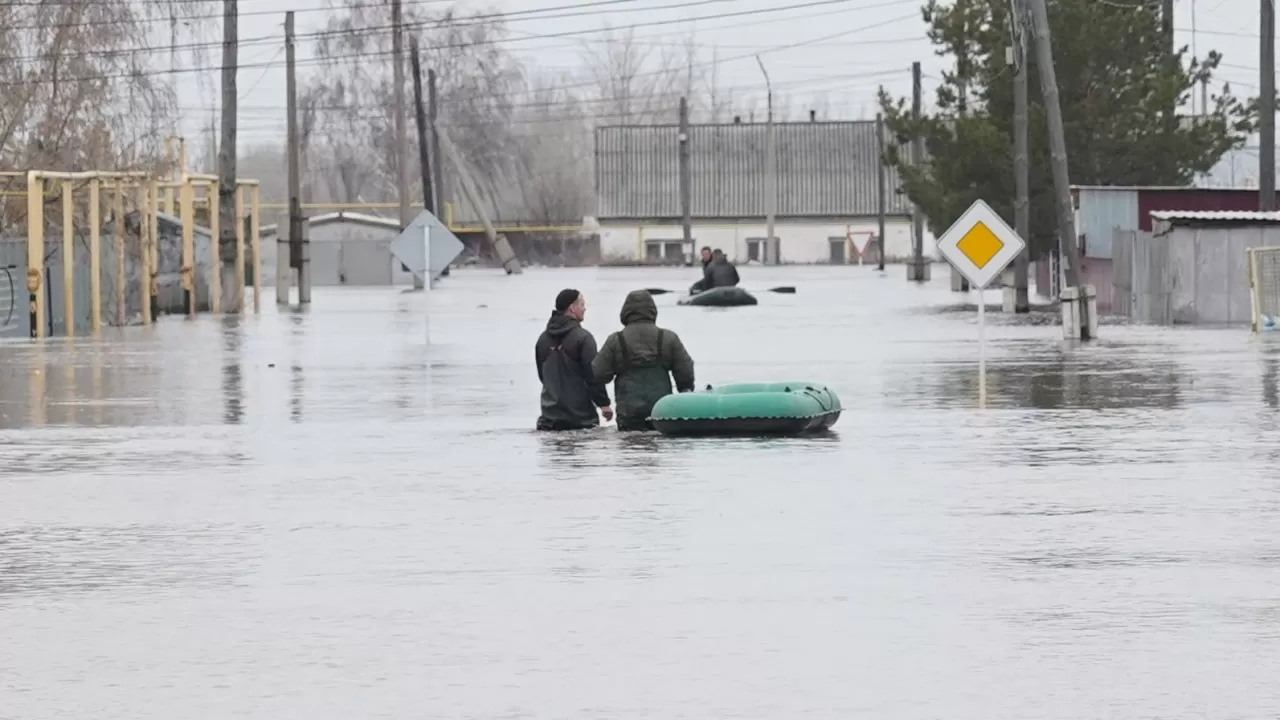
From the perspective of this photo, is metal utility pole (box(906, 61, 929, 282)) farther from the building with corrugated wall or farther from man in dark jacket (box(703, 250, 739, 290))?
the building with corrugated wall

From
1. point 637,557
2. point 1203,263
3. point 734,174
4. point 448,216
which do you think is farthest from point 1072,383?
point 734,174

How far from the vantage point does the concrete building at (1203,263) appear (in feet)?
143

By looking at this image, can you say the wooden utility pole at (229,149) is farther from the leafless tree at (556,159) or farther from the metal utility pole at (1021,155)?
the leafless tree at (556,159)

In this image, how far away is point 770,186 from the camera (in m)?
131

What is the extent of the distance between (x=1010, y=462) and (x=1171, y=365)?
13.4m

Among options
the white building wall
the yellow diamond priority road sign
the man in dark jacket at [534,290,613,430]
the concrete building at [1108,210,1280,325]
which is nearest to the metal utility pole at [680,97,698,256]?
the white building wall

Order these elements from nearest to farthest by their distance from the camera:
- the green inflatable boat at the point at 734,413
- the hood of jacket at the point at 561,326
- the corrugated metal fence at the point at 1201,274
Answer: the green inflatable boat at the point at 734,413
the hood of jacket at the point at 561,326
the corrugated metal fence at the point at 1201,274

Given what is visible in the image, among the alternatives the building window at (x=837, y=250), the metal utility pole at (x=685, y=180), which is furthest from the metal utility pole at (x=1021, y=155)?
the building window at (x=837, y=250)

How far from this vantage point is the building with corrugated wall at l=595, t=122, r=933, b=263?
138m

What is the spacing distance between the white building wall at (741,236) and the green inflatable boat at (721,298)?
3035 inches

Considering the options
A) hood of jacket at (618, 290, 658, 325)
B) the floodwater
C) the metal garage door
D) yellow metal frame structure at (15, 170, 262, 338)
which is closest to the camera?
the floodwater

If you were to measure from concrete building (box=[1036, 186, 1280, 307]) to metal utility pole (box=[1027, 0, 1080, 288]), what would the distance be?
12.0m

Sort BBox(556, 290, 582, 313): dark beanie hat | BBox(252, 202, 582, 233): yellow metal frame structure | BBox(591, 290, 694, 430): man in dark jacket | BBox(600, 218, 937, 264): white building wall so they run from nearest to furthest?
1. BBox(591, 290, 694, 430): man in dark jacket
2. BBox(556, 290, 582, 313): dark beanie hat
3. BBox(252, 202, 582, 233): yellow metal frame structure
4. BBox(600, 218, 937, 264): white building wall

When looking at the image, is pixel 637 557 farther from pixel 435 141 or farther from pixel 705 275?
pixel 435 141
